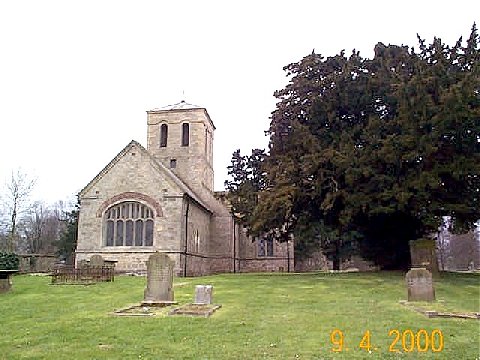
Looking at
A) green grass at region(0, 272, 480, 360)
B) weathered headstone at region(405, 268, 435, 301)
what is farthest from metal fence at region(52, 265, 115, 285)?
weathered headstone at region(405, 268, 435, 301)

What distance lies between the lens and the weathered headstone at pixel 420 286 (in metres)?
14.9

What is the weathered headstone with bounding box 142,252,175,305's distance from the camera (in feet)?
48.3

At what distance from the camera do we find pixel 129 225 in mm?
30859

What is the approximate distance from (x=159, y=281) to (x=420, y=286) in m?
7.90

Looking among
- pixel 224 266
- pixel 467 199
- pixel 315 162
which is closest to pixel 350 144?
pixel 315 162

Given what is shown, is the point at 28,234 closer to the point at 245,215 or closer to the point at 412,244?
the point at 245,215

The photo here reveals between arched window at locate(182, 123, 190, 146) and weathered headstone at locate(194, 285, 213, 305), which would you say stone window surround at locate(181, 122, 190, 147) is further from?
weathered headstone at locate(194, 285, 213, 305)

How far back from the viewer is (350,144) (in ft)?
75.4

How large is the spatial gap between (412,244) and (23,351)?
17465 mm

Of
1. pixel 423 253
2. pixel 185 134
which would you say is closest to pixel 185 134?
pixel 185 134

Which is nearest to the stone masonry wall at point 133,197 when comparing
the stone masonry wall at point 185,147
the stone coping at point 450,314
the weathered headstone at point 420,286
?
the stone masonry wall at point 185,147

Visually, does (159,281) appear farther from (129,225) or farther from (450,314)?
(129,225)
